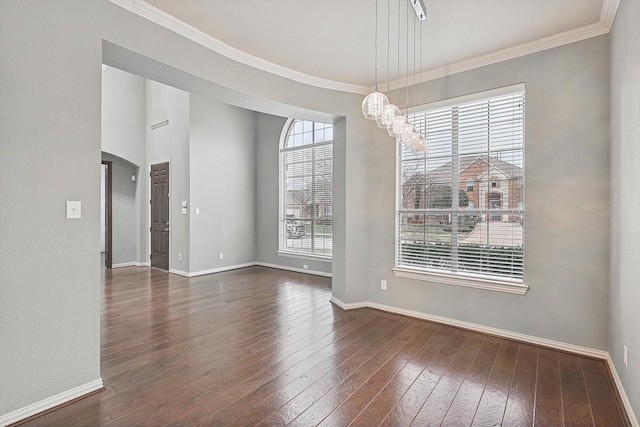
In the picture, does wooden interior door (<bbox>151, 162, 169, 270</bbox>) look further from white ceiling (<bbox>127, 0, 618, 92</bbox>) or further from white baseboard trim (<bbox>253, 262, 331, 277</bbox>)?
white ceiling (<bbox>127, 0, 618, 92</bbox>)

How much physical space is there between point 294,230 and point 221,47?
13.9 ft

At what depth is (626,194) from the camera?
2.25 m

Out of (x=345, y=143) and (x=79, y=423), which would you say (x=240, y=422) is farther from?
(x=345, y=143)

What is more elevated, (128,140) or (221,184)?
(128,140)

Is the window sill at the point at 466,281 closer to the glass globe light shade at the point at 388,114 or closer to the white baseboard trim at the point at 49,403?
the glass globe light shade at the point at 388,114

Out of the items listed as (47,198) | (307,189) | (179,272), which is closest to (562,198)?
(47,198)

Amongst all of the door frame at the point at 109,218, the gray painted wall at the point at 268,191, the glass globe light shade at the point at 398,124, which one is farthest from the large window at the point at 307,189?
the glass globe light shade at the point at 398,124

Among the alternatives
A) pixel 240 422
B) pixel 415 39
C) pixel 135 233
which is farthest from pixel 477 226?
pixel 135 233

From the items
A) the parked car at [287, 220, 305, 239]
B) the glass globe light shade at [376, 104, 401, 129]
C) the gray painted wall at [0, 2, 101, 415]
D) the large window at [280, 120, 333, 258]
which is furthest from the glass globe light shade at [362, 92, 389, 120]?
the parked car at [287, 220, 305, 239]

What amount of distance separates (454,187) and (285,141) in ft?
13.7

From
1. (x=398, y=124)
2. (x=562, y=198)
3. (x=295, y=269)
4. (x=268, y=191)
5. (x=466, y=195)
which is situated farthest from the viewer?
(x=268, y=191)

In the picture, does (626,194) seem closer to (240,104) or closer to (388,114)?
(388,114)

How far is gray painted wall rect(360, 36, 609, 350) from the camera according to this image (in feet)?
9.37

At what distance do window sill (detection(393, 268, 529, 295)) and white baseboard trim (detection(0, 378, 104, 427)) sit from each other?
3140 millimetres
